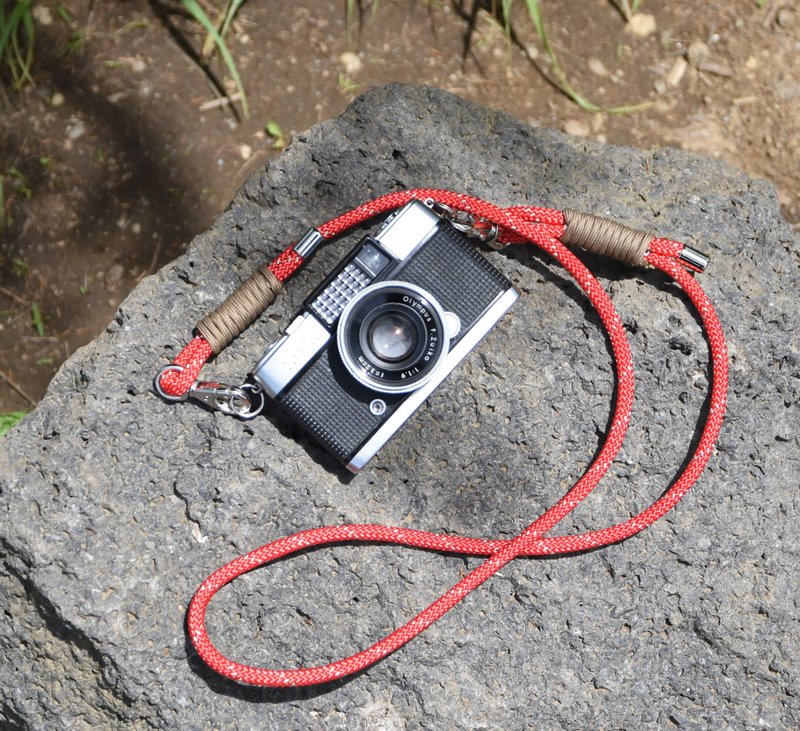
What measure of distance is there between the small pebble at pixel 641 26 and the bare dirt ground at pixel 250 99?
0.02 m

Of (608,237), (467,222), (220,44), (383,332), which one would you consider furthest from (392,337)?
(220,44)

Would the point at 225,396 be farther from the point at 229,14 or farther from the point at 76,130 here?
the point at 229,14

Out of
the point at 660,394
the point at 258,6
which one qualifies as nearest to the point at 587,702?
the point at 660,394

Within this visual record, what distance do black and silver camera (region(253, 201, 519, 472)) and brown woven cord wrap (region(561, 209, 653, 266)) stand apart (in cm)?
26

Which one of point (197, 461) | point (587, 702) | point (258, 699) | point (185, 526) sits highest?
point (587, 702)

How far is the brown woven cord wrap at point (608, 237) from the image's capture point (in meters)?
2.36

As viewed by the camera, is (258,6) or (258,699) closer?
(258,699)

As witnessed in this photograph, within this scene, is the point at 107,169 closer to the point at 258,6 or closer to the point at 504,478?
the point at 258,6

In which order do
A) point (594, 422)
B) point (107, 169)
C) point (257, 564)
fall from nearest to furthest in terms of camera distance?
point (257, 564), point (594, 422), point (107, 169)

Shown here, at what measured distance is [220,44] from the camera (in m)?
3.16

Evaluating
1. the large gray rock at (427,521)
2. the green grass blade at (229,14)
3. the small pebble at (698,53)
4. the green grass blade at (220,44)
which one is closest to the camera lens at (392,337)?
the large gray rock at (427,521)

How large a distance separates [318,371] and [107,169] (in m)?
1.65

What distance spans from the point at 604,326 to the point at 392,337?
605mm

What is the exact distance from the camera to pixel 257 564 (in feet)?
7.48
